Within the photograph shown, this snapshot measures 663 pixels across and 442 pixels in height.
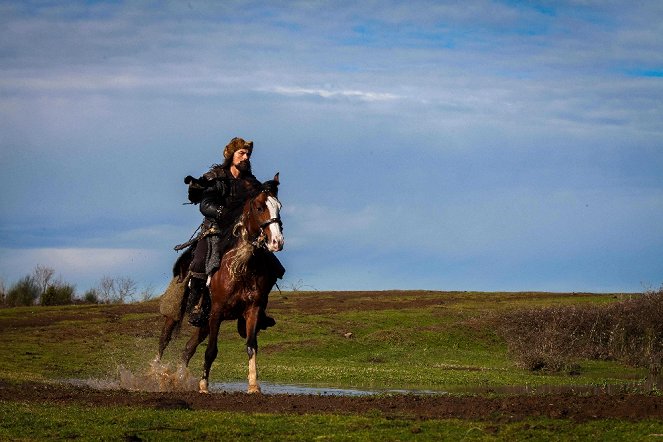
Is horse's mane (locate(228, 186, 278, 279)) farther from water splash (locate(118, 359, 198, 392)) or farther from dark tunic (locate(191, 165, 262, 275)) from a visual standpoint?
water splash (locate(118, 359, 198, 392))

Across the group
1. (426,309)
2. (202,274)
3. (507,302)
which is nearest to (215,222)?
(202,274)

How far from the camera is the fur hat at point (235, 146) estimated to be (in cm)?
1842

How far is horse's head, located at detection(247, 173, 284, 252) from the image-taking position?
16.4 m

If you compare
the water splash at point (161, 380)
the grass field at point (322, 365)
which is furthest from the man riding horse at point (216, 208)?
the grass field at point (322, 365)

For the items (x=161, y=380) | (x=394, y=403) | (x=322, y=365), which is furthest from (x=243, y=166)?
(x=322, y=365)

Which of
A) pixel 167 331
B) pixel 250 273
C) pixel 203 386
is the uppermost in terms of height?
pixel 250 273

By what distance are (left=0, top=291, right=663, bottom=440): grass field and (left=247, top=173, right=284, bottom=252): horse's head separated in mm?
3351

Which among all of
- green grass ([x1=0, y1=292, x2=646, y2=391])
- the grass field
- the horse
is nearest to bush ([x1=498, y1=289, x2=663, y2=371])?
the grass field

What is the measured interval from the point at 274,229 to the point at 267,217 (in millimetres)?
343

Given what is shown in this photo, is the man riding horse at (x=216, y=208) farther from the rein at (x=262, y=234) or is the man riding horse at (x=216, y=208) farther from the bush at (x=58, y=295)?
the bush at (x=58, y=295)

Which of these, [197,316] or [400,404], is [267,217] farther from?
[400,404]

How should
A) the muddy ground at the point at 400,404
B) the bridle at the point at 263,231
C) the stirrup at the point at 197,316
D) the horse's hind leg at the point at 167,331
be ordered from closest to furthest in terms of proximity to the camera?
the muddy ground at the point at 400,404
the bridle at the point at 263,231
the stirrup at the point at 197,316
the horse's hind leg at the point at 167,331

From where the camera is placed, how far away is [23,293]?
194 feet

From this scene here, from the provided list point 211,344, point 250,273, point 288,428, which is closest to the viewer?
point 288,428
